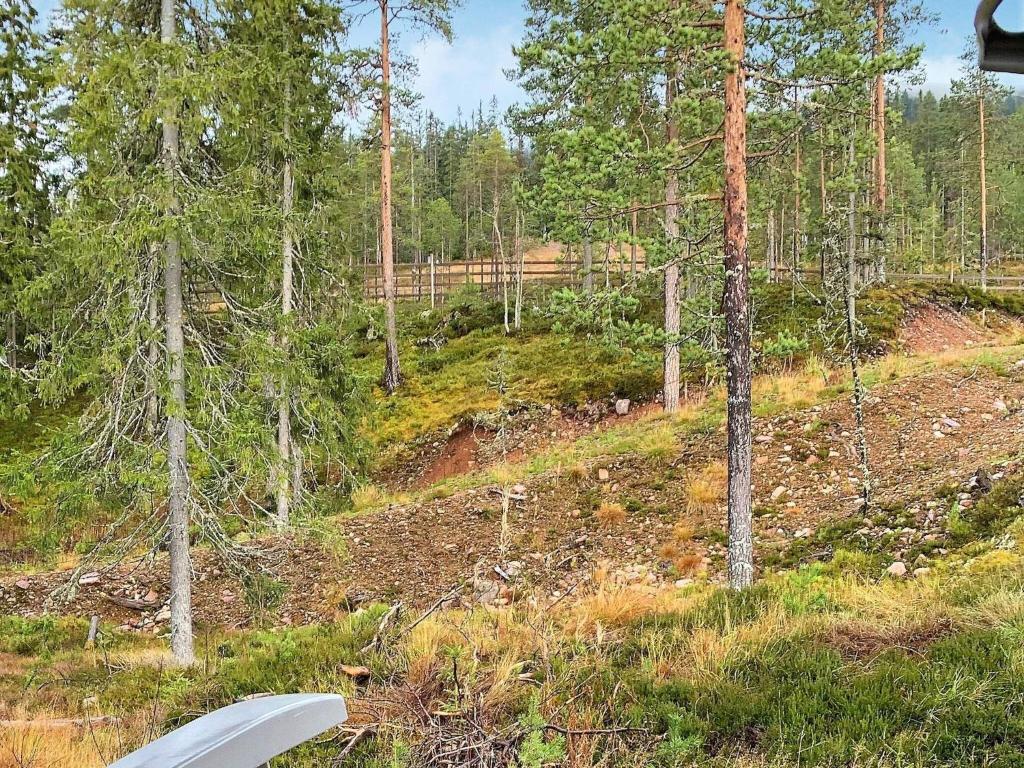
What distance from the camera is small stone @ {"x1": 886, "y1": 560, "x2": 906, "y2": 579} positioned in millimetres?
6986

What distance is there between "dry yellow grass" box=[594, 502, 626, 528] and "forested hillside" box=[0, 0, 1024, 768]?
0.06 m

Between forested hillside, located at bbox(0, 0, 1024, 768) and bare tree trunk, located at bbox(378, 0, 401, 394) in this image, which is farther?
bare tree trunk, located at bbox(378, 0, 401, 394)

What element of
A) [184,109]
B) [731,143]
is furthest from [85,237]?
[731,143]

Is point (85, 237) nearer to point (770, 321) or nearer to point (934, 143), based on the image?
point (770, 321)

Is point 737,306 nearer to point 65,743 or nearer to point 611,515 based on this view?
point 611,515

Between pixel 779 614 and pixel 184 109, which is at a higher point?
pixel 184 109

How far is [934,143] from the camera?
208 feet

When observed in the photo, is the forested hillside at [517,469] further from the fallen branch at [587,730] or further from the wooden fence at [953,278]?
the wooden fence at [953,278]

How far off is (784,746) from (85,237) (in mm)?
7309

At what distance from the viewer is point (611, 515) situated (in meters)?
11.0

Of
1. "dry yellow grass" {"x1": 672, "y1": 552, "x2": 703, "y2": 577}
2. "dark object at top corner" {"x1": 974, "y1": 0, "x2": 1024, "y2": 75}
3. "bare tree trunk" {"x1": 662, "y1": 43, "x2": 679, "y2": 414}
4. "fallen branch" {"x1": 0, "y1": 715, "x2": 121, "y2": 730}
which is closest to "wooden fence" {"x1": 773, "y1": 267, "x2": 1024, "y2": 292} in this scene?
"bare tree trunk" {"x1": 662, "y1": 43, "x2": 679, "y2": 414}

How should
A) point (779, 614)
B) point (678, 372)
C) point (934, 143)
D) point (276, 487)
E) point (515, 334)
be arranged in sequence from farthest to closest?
point (934, 143)
point (515, 334)
point (678, 372)
point (276, 487)
point (779, 614)

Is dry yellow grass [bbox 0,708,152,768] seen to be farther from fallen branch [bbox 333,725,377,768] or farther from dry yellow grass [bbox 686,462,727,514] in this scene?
dry yellow grass [bbox 686,462,727,514]

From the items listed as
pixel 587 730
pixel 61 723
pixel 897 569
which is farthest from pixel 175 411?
pixel 897 569
